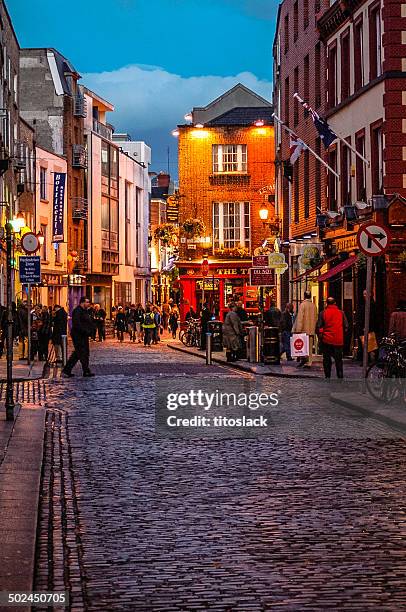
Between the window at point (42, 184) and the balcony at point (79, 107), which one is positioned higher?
the balcony at point (79, 107)

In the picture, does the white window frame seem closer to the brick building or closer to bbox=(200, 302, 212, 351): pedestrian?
the brick building

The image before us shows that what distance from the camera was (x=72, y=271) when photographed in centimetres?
7731

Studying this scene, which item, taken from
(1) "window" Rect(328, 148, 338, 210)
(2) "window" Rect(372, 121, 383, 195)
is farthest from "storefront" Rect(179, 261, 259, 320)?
(2) "window" Rect(372, 121, 383, 195)

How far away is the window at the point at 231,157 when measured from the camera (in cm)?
7331

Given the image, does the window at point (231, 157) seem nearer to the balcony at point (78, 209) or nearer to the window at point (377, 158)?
the balcony at point (78, 209)

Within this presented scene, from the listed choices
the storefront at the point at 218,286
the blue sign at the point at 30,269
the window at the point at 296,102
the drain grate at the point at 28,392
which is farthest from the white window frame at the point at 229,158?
the drain grate at the point at 28,392

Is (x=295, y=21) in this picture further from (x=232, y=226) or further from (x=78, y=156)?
(x=78, y=156)

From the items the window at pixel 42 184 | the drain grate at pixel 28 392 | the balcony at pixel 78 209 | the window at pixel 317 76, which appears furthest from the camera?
the balcony at pixel 78 209

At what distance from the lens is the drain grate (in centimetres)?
2283

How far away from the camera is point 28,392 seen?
982 inches

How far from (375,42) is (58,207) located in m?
37.1

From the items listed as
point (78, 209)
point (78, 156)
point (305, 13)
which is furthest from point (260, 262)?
point (78, 156)

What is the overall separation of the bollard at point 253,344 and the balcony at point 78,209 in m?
44.3

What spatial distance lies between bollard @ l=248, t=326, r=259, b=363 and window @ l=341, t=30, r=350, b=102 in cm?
877
